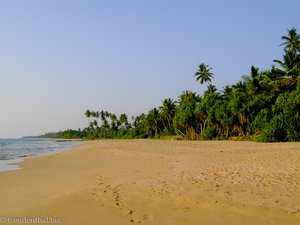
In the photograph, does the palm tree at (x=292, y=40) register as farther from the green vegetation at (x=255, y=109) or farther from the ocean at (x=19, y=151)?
the ocean at (x=19, y=151)

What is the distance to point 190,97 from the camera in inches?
2279

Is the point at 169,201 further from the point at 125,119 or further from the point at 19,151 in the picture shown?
the point at 125,119

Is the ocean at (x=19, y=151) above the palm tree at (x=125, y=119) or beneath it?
beneath

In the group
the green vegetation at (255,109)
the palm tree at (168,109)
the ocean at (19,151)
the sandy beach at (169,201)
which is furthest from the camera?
the palm tree at (168,109)

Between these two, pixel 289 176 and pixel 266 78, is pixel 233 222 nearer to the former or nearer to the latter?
pixel 289 176

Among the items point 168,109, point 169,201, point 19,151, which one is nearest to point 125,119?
point 168,109

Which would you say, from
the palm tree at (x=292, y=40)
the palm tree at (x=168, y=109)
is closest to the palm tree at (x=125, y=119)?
the palm tree at (x=168, y=109)

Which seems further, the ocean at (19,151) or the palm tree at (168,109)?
the palm tree at (168,109)

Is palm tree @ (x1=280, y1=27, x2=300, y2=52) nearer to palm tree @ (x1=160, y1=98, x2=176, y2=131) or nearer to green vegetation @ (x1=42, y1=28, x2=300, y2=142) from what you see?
green vegetation @ (x1=42, y1=28, x2=300, y2=142)

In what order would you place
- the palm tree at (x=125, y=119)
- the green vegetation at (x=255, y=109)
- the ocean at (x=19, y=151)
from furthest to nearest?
the palm tree at (x=125, y=119) → the green vegetation at (x=255, y=109) → the ocean at (x=19, y=151)

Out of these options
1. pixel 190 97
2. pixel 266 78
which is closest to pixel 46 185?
pixel 266 78

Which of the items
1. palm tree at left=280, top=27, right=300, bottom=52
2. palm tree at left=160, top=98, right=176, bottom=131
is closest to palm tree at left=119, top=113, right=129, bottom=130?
palm tree at left=160, top=98, right=176, bottom=131

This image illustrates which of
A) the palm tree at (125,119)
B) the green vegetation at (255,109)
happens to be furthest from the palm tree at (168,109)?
the palm tree at (125,119)

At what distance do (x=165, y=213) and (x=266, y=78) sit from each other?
3690cm
